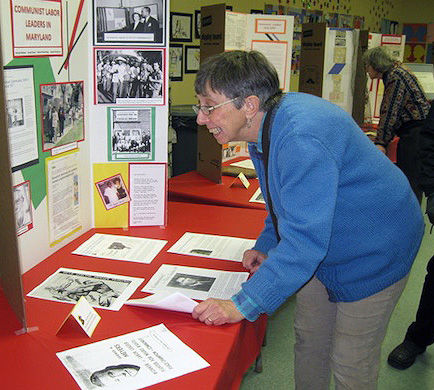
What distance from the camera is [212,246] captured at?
5.69 feet

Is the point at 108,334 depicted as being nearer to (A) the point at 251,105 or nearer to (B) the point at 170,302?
(B) the point at 170,302

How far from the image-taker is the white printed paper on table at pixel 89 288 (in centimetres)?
131

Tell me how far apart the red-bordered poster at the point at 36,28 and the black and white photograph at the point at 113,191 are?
50 cm

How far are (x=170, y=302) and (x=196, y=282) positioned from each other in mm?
219

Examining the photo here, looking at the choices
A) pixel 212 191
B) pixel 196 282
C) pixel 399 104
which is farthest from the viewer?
pixel 399 104

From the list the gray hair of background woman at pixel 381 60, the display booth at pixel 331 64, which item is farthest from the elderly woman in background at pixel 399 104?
the display booth at pixel 331 64

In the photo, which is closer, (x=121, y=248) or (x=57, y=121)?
(x=57, y=121)

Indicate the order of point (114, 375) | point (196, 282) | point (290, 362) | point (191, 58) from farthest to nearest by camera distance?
point (191, 58) < point (290, 362) < point (196, 282) < point (114, 375)

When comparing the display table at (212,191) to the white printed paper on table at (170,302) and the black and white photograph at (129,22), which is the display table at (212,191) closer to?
the black and white photograph at (129,22)

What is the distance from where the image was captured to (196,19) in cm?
480

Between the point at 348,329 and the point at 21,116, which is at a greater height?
the point at 21,116

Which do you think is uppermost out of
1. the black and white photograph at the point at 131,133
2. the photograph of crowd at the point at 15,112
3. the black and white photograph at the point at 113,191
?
the photograph of crowd at the point at 15,112

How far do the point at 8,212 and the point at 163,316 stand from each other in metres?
0.46

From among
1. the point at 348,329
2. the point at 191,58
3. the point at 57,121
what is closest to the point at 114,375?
the point at 348,329
